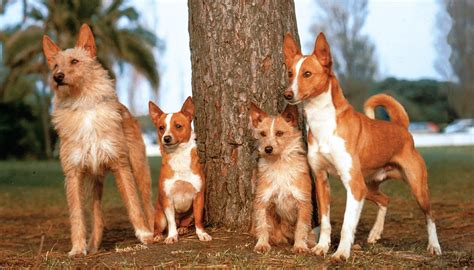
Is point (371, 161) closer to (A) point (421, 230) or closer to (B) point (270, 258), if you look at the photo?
(B) point (270, 258)

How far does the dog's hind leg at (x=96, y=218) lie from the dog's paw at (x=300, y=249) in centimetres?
222

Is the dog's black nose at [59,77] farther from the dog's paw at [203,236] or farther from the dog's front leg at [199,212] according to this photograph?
the dog's paw at [203,236]

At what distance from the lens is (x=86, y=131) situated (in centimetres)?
675

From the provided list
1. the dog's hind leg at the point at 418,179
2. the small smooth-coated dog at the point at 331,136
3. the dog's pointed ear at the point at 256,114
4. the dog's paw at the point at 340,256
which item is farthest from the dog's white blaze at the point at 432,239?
the dog's pointed ear at the point at 256,114

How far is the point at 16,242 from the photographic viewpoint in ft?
31.0

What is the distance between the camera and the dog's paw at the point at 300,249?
6.15 metres

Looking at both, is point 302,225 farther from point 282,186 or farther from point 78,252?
point 78,252

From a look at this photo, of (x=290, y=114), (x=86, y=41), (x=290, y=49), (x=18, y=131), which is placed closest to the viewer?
(x=290, y=49)

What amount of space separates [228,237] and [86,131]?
1.79m

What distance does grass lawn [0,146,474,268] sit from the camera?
5902 mm

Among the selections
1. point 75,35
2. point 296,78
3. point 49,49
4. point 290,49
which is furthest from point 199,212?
point 75,35

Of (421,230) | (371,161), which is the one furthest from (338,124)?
(421,230)

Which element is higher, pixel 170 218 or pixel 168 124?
pixel 168 124

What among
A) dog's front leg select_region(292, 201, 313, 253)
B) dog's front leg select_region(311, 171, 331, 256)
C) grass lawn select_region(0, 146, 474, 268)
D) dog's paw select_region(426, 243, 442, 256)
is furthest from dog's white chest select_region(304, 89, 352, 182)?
dog's paw select_region(426, 243, 442, 256)
